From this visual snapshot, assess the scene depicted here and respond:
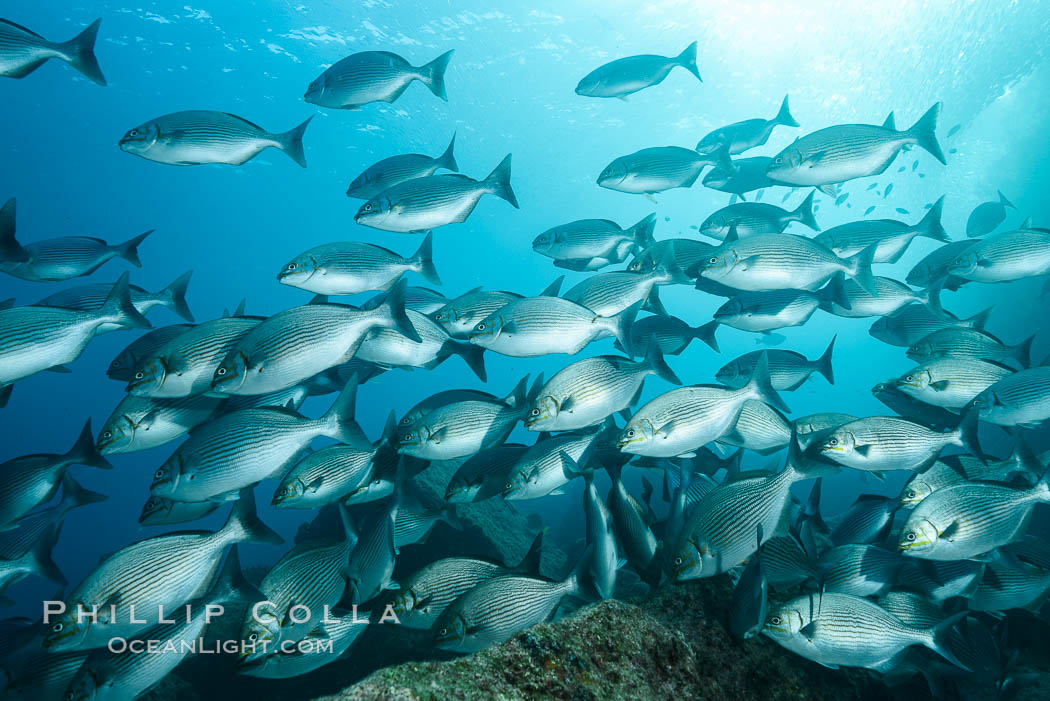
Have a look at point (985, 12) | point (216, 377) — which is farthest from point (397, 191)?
point (985, 12)

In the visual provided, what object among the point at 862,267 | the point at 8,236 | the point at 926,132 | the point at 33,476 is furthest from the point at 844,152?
the point at 33,476

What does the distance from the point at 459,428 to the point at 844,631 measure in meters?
2.66

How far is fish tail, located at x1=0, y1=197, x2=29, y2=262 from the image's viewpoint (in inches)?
131

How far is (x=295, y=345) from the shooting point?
115 inches

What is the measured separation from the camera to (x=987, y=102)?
29422mm

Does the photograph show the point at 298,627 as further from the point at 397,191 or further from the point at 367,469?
the point at 397,191

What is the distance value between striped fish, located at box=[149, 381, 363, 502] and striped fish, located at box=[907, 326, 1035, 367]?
5.51 metres

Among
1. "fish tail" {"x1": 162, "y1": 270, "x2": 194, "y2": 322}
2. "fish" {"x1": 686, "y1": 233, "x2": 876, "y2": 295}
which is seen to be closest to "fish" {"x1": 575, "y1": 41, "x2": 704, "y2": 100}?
"fish" {"x1": 686, "y1": 233, "x2": 876, "y2": 295}

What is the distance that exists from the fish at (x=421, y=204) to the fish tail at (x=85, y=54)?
8.29ft

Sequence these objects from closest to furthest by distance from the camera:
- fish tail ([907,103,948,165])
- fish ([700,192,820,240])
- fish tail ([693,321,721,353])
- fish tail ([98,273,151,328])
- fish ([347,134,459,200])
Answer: fish tail ([98,273,151,328])
fish tail ([693,321,721,353])
fish tail ([907,103,948,165])
fish ([347,134,459,200])
fish ([700,192,820,240])

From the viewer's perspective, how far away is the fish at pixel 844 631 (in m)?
2.36

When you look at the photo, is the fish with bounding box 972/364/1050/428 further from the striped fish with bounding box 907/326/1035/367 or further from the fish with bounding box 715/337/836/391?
the fish with bounding box 715/337/836/391

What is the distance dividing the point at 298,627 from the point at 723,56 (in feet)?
105

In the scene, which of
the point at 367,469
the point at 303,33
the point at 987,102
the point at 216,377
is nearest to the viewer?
the point at 216,377
